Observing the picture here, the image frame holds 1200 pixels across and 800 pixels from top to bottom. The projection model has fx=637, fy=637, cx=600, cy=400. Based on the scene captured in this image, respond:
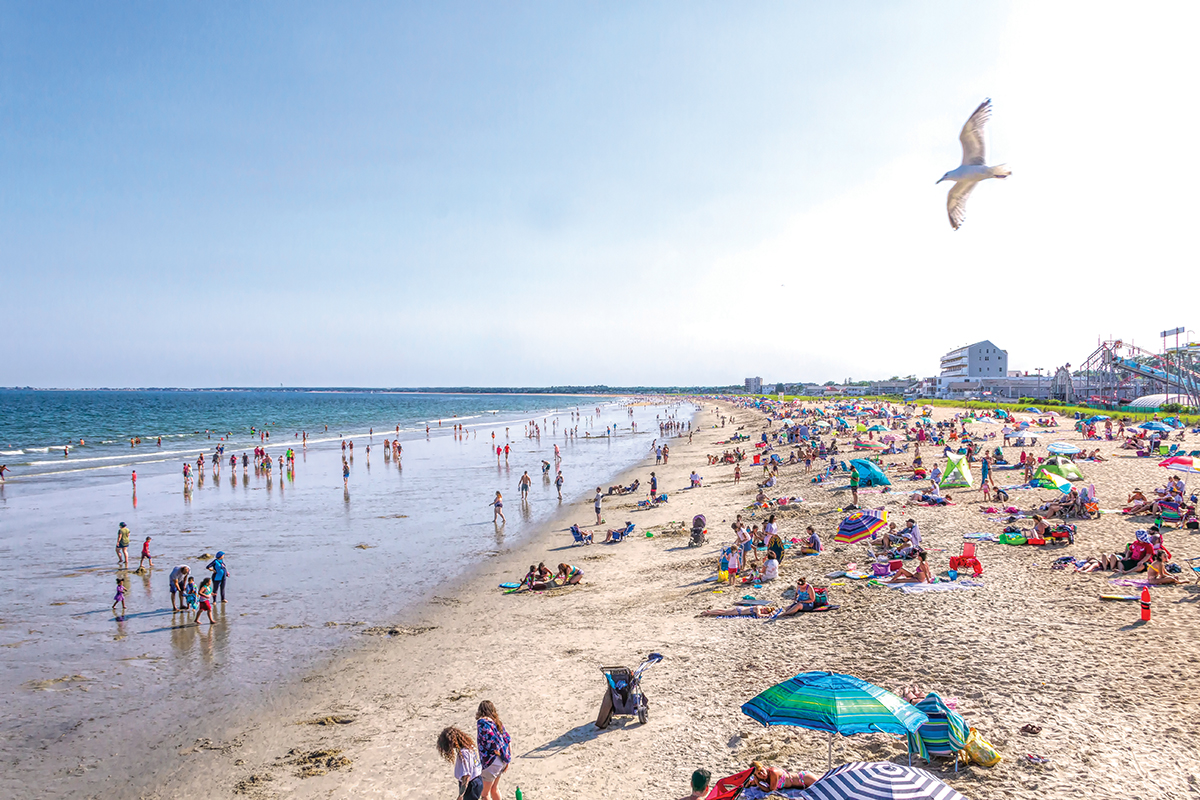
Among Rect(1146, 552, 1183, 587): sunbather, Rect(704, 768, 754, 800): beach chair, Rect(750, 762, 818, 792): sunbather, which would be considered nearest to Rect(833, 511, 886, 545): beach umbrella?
Rect(1146, 552, 1183, 587): sunbather

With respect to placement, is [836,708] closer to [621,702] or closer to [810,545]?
[621,702]

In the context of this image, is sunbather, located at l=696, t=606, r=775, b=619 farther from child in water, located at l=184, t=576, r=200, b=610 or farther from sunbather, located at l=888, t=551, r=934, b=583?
child in water, located at l=184, t=576, r=200, b=610

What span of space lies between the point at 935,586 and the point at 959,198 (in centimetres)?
751

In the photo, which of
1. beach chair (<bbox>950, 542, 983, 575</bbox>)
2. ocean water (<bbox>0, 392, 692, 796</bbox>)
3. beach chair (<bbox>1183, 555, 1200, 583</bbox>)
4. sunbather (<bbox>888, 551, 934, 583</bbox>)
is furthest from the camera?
beach chair (<bbox>950, 542, 983, 575</bbox>)

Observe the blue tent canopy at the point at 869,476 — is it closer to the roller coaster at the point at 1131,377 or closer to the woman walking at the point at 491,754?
the woman walking at the point at 491,754

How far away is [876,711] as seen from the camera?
19.2 feet

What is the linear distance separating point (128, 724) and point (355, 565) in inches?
351

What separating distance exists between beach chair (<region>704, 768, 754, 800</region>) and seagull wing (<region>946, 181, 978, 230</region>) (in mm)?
9812

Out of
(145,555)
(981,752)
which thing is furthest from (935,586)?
(145,555)

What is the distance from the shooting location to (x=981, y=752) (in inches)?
269

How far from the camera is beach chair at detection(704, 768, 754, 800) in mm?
6363

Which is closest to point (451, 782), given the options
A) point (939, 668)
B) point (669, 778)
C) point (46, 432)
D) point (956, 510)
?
point (669, 778)

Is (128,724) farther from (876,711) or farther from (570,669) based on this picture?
(876,711)

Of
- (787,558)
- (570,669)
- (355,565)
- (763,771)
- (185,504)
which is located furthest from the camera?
(185,504)
